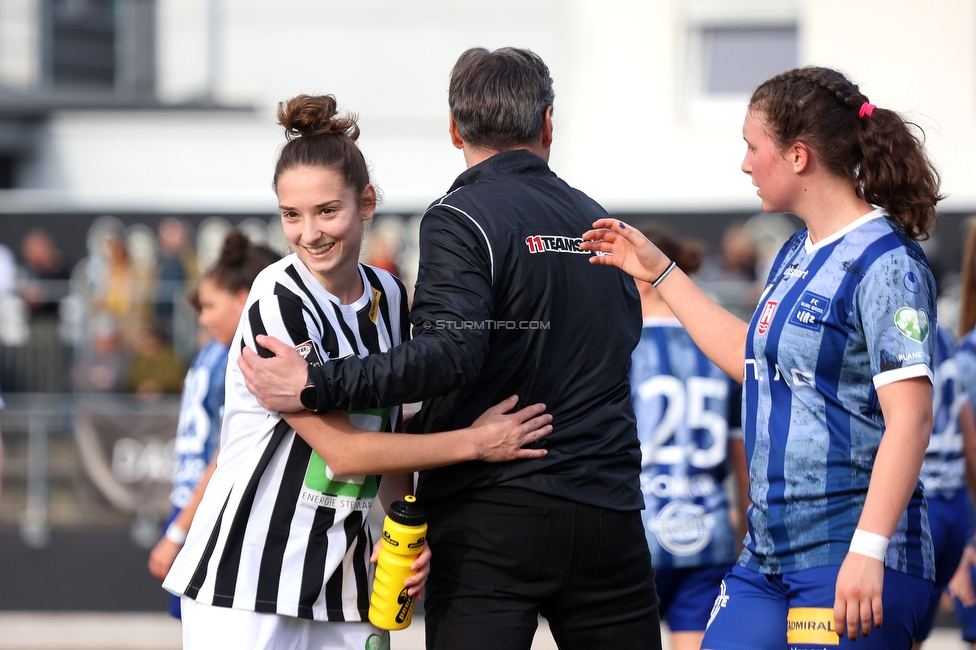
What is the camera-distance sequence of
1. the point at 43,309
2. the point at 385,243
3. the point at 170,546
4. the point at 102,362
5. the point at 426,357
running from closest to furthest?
the point at 426,357 → the point at 170,546 → the point at 102,362 → the point at 43,309 → the point at 385,243

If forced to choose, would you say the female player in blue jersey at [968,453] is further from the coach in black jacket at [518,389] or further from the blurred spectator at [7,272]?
the blurred spectator at [7,272]

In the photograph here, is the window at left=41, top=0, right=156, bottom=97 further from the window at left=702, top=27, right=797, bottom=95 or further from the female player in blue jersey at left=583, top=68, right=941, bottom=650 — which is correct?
the female player in blue jersey at left=583, top=68, right=941, bottom=650

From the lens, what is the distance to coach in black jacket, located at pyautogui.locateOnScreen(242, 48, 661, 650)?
2529 millimetres

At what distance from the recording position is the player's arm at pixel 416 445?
8.36 ft

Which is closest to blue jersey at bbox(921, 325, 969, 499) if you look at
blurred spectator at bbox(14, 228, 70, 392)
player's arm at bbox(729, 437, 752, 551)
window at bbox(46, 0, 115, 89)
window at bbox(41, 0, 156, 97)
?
player's arm at bbox(729, 437, 752, 551)

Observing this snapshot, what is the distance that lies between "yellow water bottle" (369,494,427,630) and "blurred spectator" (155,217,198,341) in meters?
7.80

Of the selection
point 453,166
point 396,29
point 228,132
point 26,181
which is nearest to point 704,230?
point 453,166

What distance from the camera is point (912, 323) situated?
7.85 ft

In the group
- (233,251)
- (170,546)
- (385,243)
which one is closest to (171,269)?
(385,243)

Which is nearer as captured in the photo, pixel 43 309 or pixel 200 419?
pixel 200 419

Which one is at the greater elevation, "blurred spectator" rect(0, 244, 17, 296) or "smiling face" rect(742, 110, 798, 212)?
"smiling face" rect(742, 110, 798, 212)

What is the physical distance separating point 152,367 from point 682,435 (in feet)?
21.5

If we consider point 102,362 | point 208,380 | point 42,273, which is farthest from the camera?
point 42,273

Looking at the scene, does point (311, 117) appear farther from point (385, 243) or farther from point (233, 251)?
point (385, 243)
